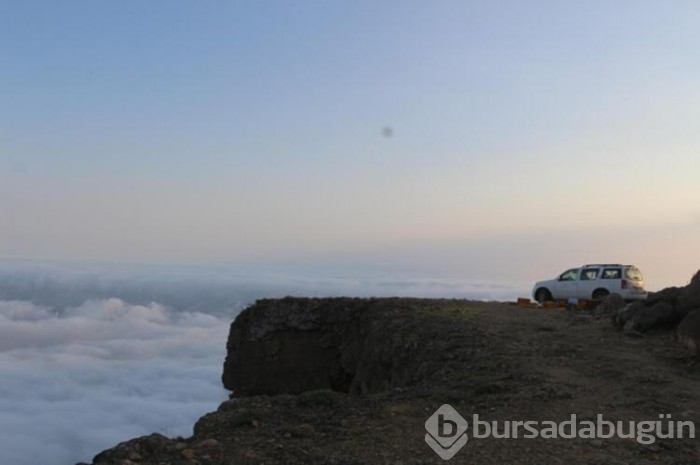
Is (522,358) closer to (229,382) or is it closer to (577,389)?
(577,389)

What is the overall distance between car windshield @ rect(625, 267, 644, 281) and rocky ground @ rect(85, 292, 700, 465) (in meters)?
5.82

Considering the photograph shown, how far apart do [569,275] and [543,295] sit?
1401 mm

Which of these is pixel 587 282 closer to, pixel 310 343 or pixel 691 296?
pixel 691 296

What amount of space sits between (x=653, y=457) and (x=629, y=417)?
1.43m

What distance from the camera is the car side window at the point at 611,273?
77.7ft

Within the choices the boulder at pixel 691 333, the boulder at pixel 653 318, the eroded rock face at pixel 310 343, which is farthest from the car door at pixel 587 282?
the boulder at pixel 691 333

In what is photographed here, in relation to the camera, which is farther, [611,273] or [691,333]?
[611,273]

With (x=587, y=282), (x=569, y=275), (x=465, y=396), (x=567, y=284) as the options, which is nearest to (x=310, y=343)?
(x=567, y=284)

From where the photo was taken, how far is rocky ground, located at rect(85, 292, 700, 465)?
22.8 feet

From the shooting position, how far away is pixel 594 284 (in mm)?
24328

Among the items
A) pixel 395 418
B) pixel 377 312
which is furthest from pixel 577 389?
pixel 377 312

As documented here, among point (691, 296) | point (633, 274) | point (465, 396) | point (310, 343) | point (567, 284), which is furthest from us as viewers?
point (567, 284)

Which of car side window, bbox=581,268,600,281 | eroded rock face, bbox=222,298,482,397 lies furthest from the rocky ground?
car side window, bbox=581,268,600,281

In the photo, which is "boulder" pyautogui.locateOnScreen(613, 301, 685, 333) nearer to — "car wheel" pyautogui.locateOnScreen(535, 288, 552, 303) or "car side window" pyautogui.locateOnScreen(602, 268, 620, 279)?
"car side window" pyautogui.locateOnScreen(602, 268, 620, 279)
